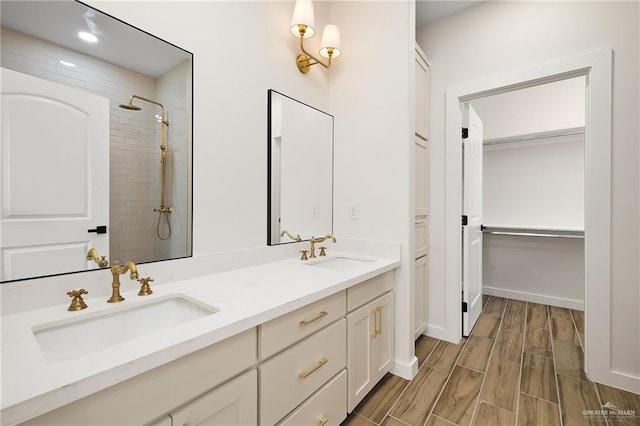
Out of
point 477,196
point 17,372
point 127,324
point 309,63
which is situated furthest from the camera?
point 477,196

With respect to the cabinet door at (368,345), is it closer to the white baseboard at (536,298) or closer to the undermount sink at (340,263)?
the undermount sink at (340,263)

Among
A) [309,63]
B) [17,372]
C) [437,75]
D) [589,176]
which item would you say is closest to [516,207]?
[589,176]

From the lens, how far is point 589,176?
1.83m

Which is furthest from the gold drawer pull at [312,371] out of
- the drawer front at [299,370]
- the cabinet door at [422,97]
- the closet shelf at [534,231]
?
the closet shelf at [534,231]

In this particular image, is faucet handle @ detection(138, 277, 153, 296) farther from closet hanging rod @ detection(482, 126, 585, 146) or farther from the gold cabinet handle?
closet hanging rod @ detection(482, 126, 585, 146)

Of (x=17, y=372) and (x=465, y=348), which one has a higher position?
(x=17, y=372)

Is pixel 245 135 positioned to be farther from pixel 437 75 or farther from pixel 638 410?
pixel 638 410

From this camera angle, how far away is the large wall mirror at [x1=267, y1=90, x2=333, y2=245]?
5.86 ft

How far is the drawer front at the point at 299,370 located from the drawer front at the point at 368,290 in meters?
0.12

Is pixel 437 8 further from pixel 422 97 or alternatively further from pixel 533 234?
pixel 533 234

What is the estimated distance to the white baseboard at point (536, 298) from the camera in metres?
3.11

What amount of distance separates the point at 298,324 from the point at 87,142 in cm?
104

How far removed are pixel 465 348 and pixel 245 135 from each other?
7.47 feet

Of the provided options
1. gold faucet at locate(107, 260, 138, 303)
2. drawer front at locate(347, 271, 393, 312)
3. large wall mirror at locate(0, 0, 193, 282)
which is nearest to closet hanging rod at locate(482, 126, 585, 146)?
drawer front at locate(347, 271, 393, 312)
